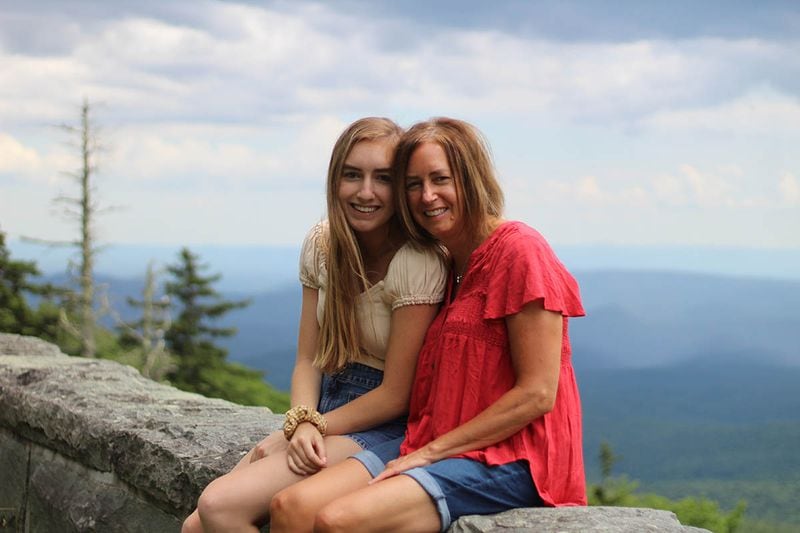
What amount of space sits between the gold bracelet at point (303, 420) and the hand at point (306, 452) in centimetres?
4

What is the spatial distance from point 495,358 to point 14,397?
2.69 m

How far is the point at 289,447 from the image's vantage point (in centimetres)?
310

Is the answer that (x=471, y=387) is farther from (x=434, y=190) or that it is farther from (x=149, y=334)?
(x=149, y=334)

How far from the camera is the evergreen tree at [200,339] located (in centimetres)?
2036

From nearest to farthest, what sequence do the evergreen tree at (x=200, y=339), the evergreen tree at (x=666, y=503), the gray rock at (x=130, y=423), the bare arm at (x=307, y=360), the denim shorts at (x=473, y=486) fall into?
the denim shorts at (x=473, y=486)
the bare arm at (x=307, y=360)
the gray rock at (x=130, y=423)
the evergreen tree at (x=666, y=503)
the evergreen tree at (x=200, y=339)

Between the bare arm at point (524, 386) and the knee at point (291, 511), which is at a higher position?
the bare arm at point (524, 386)

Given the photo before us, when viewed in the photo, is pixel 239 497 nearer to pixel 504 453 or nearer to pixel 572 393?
pixel 504 453

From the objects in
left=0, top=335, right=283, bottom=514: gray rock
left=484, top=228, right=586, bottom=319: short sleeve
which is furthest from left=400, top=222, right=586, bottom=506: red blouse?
left=0, top=335, right=283, bottom=514: gray rock

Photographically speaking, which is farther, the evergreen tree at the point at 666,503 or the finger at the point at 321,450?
the evergreen tree at the point at 666,503

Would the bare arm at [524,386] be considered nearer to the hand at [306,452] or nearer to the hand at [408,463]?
the hand at [408,463]

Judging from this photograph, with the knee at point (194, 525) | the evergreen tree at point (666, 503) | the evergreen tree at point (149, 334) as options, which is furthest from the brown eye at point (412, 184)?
the evergreen tree at point (149, 334)

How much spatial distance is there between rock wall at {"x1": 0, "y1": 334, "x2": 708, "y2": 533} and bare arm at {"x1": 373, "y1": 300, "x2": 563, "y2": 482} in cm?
22

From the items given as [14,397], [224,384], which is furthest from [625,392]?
[14,397]

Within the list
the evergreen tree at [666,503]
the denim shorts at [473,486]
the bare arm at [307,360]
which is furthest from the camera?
the evergreen tree at [666,503]
